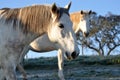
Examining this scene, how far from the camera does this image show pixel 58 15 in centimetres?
526

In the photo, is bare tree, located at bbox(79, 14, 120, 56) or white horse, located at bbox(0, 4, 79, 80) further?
bare tree, located at bbox(79, 14, 120, 56)

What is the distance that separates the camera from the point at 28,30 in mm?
5539

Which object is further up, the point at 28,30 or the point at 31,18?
the point at 31,18

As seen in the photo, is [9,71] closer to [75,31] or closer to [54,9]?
[54,9]

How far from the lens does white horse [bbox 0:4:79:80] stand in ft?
17.0

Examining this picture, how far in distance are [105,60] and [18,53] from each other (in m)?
14.2

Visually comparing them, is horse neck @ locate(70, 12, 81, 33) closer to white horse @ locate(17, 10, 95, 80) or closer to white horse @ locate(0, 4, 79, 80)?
white horse @ locate(17, 10, 95, 80)

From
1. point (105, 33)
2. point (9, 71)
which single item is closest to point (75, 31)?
point (9, 71)

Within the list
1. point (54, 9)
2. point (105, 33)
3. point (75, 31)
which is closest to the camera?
point (54, 9)

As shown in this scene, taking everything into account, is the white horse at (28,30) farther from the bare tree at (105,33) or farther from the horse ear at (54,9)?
the bare tree at (105,33)

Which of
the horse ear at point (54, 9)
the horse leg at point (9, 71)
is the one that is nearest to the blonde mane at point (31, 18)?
the horse ear at point (54, 9)

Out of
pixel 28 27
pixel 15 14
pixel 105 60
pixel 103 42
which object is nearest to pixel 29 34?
pixel 28 27

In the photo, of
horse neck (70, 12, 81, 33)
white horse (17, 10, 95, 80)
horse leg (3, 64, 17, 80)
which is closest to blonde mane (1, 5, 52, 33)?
horse leg (3, 64, 17, 80)

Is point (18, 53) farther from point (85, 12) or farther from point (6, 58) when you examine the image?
point (85, 12)
